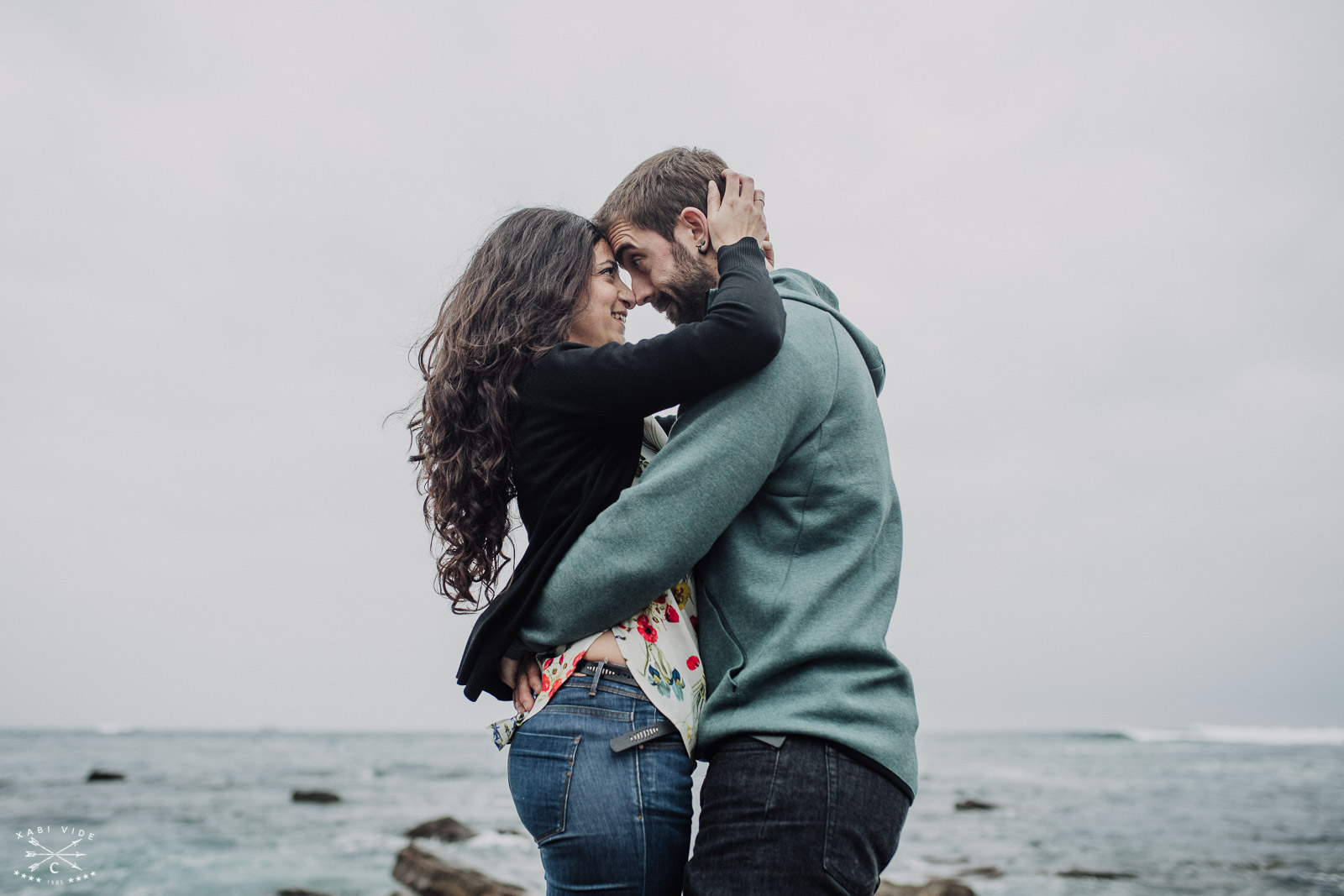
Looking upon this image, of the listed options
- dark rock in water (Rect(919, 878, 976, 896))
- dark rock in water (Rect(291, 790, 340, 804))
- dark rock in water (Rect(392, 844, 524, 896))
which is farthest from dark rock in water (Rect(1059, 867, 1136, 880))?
dark rock in water (Rect(291, 790, 340, 804))

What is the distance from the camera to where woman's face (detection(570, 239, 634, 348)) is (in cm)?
235

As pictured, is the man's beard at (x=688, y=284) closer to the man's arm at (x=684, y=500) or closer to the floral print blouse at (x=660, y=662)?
the man's arm at (x=684, y=500)

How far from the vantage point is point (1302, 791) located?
73.9ft

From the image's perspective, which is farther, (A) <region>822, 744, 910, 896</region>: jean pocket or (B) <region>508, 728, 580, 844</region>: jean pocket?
(B) <region>508, 728, 580, 844</region>: jean pocket

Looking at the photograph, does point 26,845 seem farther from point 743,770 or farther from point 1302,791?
point 1302,791

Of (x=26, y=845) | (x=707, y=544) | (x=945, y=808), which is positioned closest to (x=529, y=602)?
(x=707, y=544)

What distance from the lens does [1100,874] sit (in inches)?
474

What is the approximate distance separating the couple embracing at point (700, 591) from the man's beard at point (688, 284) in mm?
142

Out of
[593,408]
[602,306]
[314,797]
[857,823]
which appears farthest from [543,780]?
[314,797]

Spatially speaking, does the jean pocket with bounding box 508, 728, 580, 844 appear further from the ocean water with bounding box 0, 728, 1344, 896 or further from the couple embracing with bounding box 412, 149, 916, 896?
the ocean water with bounding box 0, 728, 1344, 896

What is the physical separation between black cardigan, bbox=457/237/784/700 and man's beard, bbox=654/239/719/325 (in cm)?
22

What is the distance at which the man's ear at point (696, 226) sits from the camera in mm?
2367

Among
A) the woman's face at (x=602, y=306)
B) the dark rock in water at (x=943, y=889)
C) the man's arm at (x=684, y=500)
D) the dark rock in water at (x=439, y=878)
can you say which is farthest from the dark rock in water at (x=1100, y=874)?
Result: the man's arm at (x=684, y=500)

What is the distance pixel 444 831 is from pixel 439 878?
6.08m
